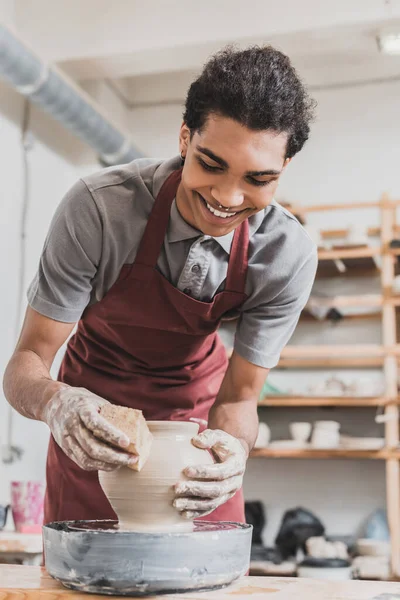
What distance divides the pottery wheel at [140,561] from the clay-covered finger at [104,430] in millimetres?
144

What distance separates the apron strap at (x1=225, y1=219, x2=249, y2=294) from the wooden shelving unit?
312cm

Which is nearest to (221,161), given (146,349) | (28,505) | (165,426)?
(165,426)

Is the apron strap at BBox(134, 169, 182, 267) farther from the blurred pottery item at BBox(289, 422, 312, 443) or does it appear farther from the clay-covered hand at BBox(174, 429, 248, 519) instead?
the blurred pottery item at BBox(289, 422, 312, 443)

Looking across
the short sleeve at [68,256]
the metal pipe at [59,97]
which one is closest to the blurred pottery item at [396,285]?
the metal pipe at [59,97]

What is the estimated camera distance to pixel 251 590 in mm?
1312

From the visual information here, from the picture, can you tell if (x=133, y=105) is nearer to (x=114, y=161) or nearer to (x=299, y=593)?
(x=114, y=161)

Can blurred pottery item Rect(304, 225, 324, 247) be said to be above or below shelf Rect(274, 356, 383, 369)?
above

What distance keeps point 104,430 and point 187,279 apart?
25.6 inches

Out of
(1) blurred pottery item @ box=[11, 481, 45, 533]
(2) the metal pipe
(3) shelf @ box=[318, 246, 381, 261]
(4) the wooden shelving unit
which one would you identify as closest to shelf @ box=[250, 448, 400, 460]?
(4) the wooden shelving unit

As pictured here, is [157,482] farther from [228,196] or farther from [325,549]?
[325,549]

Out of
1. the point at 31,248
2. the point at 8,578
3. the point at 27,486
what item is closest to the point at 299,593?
the point at 8,578

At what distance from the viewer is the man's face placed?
1501 mm

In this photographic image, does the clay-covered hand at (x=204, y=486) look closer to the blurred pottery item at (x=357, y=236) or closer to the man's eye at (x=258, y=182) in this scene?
the man's eye at (x=258, y=182)

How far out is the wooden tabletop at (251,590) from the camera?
48.2 inches
